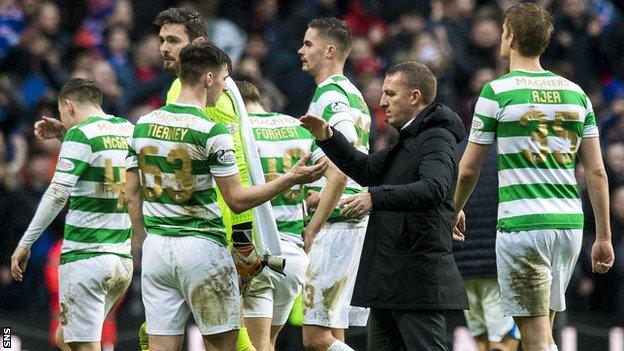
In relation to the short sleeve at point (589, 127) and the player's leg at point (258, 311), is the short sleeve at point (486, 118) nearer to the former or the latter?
the short sleeve at point (589, 127)

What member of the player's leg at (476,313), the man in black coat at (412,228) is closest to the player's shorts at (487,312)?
the player's leg at (476,313)

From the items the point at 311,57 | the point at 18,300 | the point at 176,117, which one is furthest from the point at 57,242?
the point at 176,117

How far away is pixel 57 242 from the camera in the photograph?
1333 cm

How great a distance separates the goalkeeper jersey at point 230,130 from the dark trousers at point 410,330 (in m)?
1.12

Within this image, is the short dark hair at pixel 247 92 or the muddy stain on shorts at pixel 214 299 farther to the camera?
the short dark hair at pixel 247 92

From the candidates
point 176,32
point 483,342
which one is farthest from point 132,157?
point 483,342

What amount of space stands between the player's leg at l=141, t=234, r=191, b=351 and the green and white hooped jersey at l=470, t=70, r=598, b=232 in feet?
6.24

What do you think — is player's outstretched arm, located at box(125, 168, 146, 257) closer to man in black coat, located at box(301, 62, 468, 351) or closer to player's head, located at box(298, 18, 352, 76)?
man in black coat, located at box(301, 62, 468, 351)

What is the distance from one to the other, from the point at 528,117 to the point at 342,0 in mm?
9385

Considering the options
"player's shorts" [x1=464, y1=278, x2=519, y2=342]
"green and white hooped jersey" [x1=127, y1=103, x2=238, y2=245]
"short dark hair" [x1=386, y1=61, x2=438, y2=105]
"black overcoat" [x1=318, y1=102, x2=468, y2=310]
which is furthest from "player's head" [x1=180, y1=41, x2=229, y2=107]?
"player's shorts" [x1=464, y1=278, x2=519, y2=342]

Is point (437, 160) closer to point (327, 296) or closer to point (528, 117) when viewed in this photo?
point (528, 117)

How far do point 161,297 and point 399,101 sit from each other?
172 cm

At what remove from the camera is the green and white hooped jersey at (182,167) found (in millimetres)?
7496

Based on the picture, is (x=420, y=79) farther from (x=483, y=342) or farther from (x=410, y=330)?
(x=483, y=342)
